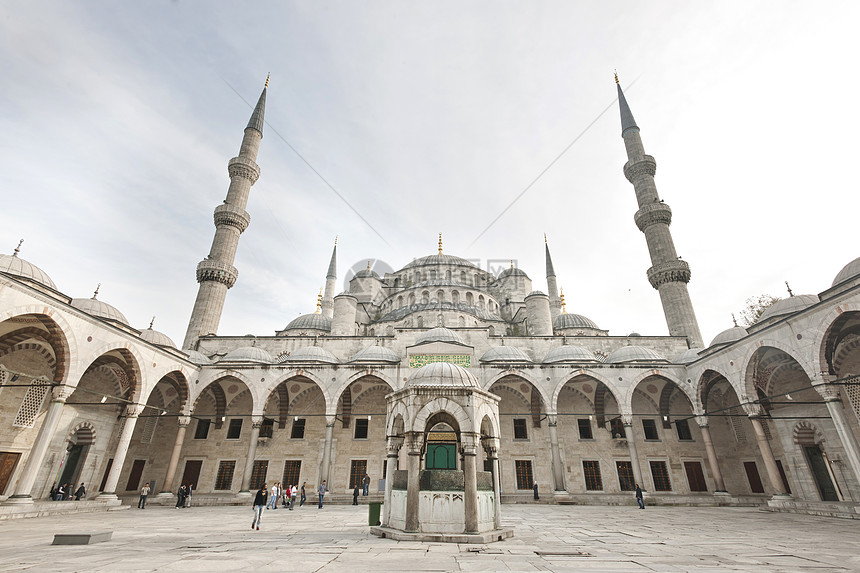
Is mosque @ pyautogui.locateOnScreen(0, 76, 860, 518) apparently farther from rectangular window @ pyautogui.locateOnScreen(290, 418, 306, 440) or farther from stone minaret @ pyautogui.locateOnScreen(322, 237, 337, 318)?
stone minaret @ pyautogui.locateOnScreen(322, 237, 337, 318)

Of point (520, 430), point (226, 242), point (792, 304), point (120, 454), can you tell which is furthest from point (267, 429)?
point (792, 304)

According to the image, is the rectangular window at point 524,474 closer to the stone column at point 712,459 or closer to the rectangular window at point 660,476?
the rectangular window at point 660,476

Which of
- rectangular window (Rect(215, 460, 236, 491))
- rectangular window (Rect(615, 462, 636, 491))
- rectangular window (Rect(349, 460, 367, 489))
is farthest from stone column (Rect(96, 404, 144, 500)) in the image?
rectangular window (Rect(615, 462, 636, 491))

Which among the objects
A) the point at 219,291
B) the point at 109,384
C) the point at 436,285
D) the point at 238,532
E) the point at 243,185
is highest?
the point at 243,185

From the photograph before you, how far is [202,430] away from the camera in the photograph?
19.8 m

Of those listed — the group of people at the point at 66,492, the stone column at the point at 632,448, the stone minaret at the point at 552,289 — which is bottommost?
the group of people at the point at 66,492

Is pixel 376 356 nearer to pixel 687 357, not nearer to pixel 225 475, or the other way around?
pixel 225 475

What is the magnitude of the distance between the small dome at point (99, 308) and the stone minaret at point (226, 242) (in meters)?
5.38

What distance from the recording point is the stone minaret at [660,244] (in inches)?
938

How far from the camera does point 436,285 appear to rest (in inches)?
1129

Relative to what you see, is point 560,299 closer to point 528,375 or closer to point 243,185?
point 528,375

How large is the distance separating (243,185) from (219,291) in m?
7.62

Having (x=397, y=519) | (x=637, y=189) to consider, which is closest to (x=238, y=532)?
(x=397, y=519)

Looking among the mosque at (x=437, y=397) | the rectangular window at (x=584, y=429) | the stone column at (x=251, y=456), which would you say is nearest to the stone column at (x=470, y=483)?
the mosque at (x=437, y=397)
